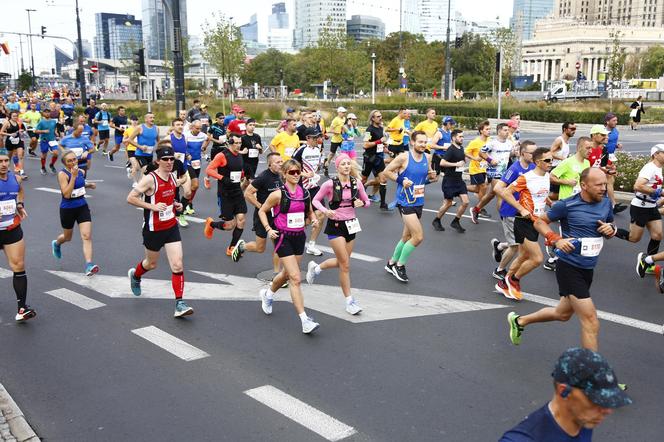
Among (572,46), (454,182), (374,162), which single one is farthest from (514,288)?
(572,46)

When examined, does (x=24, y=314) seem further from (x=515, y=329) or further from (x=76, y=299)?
(x=515, y=329)

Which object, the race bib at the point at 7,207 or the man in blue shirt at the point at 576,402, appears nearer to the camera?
the man in blue shirt at the point at 576,402

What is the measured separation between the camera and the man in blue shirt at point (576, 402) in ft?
8.16

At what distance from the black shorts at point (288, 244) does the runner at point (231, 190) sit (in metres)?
3.24

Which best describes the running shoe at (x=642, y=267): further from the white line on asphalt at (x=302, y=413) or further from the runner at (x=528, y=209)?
the white line on asphalt at (x=302, y=413)

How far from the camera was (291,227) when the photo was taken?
272 inches

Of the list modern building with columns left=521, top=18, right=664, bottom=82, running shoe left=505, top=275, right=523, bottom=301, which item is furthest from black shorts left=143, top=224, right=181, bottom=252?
modern building with columns left=521, top=18, right=664, bottom=82

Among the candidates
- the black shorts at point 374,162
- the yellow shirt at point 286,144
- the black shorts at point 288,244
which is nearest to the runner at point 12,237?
the black shorts at point 288,244

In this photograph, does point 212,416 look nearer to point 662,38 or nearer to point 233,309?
point 233,309

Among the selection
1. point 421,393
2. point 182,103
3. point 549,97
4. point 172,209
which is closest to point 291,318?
point 172,209

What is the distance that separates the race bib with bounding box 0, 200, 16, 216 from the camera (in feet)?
23.6

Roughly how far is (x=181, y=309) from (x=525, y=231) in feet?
12.7

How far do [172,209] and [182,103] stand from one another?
16872 millimetres

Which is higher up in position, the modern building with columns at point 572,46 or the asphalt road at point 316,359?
the modern building with columns at point 572,46
